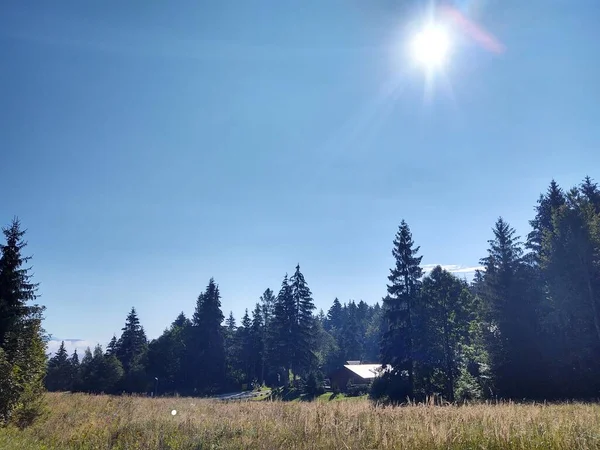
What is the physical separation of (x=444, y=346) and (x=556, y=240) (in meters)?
12.6

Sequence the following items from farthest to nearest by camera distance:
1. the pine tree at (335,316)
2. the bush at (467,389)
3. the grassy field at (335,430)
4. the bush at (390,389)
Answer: the pine tree at (335,316), the bush at (390,389), the bush at (467,389), the grassy field at (335,430)

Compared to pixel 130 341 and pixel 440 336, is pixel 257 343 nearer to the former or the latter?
pixel 130 341

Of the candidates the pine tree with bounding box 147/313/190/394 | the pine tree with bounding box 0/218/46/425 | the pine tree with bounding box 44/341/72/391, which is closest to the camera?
the pine tree with bounding box 0/218/46/425

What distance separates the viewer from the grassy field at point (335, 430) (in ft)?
19.3

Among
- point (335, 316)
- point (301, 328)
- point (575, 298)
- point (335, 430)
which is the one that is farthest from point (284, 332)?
point (335, 316)

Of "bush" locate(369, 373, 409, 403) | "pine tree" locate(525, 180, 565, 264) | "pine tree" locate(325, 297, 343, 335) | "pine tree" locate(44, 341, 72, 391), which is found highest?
"pine tree" locate(525, 180, 565, 264)

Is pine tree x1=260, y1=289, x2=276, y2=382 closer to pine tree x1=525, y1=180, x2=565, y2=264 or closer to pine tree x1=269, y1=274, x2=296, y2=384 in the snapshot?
pine tree x1=269, y1=274, x2=296, y2=384

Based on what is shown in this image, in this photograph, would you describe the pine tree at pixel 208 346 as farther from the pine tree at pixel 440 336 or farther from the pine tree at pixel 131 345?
the pine tree at pixel 440 336

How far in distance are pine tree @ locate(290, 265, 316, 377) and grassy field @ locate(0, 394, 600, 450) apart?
149ft

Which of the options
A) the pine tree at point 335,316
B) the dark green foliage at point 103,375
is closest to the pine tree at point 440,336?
the dark green foliage at point 103,375

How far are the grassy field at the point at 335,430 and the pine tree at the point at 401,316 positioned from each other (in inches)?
943

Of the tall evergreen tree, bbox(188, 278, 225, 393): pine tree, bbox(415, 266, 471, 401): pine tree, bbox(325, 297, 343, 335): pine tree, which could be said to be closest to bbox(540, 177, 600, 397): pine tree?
bbox(415, 266, 471, 401): pine tree

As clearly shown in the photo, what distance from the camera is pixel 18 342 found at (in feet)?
56.6

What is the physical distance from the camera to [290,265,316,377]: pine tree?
55.7 m
